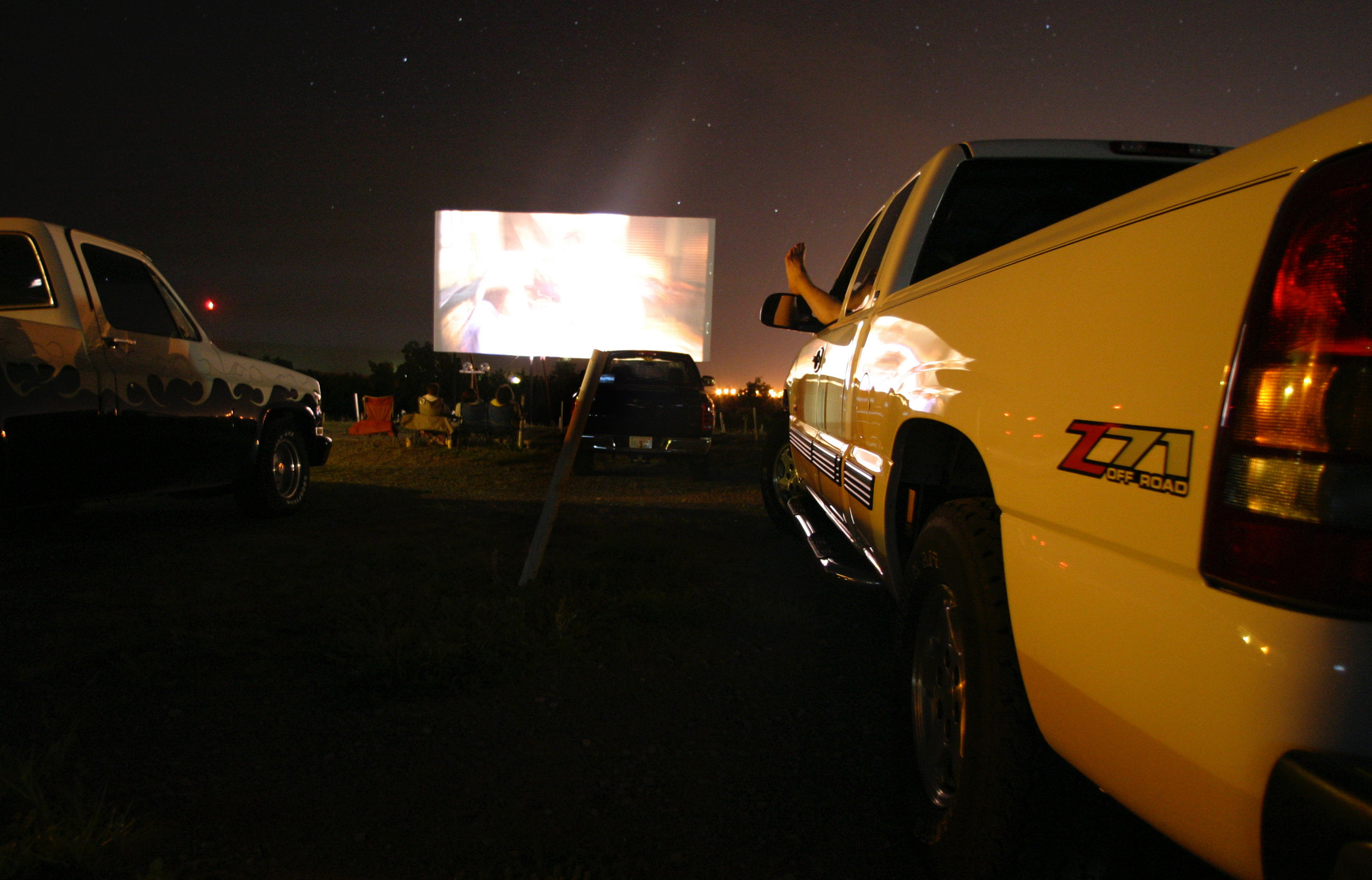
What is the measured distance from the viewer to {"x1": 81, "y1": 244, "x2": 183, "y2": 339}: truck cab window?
4.17 m

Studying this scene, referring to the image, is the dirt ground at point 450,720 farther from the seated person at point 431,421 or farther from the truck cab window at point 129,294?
the seated person at point 431,421

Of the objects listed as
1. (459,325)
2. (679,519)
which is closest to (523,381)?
(459,325)

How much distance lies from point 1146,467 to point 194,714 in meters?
2.69

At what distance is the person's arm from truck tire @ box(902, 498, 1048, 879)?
6.43 ft

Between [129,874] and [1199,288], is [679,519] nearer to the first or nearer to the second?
[129,874]

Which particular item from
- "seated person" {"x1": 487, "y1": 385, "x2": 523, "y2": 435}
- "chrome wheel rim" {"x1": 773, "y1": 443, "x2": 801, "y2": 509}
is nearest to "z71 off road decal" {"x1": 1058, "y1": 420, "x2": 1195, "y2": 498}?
"chrome wheel rim" {"x1": 773, "y1": 443, "x2": 801, "y2": 509}

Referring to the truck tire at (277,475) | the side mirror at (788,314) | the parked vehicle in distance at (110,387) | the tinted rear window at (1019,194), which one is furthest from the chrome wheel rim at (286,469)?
the tinted rear window at (1019,194)

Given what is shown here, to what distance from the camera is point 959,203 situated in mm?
3246

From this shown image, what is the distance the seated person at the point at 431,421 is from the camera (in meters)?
12.2

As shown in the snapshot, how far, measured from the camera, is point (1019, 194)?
3.10 meters

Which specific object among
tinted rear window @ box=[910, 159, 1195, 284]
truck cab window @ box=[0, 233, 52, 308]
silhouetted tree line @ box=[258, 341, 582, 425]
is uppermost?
tinted rear window @ box=[910, 159, 1195, 284]

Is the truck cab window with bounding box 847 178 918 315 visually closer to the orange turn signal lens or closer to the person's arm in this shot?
the person's arm

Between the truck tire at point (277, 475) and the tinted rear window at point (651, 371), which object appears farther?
the tinted rear window at point (651, 371)

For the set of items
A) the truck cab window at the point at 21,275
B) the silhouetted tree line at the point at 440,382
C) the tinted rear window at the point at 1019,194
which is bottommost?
the silhouetted tree line at the point at 440,382
